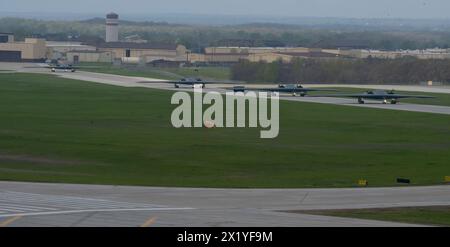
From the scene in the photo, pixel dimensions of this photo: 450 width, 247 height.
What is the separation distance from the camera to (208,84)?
378 ft

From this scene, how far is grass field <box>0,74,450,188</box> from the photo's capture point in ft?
144

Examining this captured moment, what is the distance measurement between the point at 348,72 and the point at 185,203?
105412mm

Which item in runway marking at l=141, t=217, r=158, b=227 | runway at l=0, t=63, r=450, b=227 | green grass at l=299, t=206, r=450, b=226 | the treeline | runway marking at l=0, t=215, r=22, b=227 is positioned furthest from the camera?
the treeline

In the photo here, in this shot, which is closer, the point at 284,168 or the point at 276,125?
the point at 284,168

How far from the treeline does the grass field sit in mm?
51889

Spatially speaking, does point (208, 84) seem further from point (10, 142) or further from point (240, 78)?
point (10, 142)

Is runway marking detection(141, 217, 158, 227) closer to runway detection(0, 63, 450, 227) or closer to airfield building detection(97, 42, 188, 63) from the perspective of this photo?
runway detection(0, 63, 450, 227)

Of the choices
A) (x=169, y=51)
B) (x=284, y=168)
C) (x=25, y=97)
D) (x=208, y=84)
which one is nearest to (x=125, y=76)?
(x=208, y=84)

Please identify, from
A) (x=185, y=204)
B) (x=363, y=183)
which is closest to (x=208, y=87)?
(x=363, y=183)

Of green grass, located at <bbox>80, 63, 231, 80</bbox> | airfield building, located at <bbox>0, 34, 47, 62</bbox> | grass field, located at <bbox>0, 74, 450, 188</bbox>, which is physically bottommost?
green grass, located at <bbox>80, 63, 231, 80</bbox>

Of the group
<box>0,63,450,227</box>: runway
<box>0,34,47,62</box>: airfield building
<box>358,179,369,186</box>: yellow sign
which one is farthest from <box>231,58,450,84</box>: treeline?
<box>0,63,450,227</box>: runway

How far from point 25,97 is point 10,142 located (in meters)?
38.7

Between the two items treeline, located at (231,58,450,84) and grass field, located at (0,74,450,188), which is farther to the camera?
treeline, located at (231,58,450,84)

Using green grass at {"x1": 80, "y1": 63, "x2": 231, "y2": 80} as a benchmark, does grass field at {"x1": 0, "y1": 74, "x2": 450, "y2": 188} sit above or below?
above
